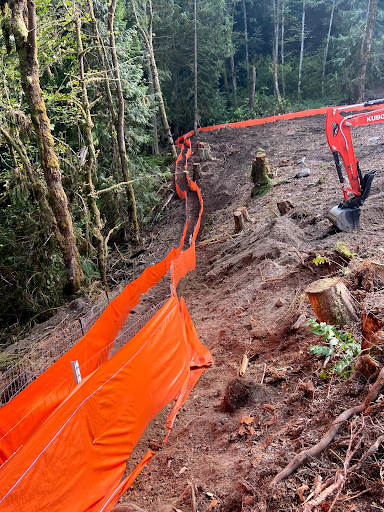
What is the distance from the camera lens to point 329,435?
2.83m

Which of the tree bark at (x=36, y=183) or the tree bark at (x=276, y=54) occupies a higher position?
the tree bark at (x=276, y=54)

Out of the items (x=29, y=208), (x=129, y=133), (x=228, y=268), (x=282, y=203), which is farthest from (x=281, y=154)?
(x=29, y=208)

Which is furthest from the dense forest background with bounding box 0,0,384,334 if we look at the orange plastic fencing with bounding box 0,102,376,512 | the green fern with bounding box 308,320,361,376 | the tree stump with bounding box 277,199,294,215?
the green fern with bounding box 308,320,361,376

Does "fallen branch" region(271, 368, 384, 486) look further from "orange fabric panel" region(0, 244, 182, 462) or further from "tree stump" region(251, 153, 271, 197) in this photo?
"tree stump" region(251, 153, 271, 197)

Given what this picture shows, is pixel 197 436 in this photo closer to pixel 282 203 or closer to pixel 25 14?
pixel 282 203

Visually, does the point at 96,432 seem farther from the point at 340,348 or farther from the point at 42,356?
the point at 42,356

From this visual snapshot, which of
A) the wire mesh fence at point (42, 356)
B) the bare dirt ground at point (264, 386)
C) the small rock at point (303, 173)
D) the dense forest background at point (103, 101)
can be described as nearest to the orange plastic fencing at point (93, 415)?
the bare dirt ground at point (264, 386)

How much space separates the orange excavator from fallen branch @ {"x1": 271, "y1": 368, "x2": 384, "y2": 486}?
5605 millimetres

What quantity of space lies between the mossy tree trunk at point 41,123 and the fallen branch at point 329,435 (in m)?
8.10

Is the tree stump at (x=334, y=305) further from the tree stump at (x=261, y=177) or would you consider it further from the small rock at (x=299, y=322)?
the tree stump at (x=261, y=177)

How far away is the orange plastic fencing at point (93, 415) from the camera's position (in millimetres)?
3318

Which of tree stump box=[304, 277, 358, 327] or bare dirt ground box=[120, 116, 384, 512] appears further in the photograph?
tree stump box=[304, 277, 358, 327]

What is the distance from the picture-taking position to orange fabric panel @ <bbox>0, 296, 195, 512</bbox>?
3.24 m

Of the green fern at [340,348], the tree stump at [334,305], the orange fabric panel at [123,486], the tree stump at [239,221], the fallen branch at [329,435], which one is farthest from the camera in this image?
the tree stump at [239,221]
